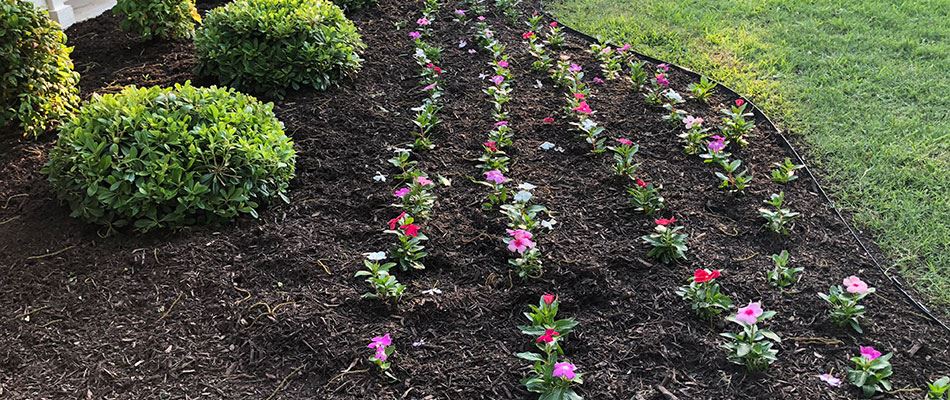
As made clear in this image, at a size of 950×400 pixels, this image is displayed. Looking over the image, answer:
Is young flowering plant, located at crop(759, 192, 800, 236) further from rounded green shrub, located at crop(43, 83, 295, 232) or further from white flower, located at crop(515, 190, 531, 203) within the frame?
rounded green shrub, located at crop(43, 83, 295, 232)

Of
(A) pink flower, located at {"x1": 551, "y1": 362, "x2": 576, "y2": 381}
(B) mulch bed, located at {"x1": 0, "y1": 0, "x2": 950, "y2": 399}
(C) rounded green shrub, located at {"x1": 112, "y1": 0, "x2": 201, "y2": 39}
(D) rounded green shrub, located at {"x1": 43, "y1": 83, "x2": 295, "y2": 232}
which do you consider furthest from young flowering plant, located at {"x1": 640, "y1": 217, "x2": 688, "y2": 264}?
(C) rounded green shrub, located at {"x1": 112, "y1": 0, "x2": 201, "y2": 39}

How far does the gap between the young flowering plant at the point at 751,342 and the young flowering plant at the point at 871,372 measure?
24cm

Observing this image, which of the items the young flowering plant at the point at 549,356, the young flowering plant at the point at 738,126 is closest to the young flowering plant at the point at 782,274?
the young flowering plant at the point at 549,356

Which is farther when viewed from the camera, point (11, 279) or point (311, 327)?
point (11, 279)

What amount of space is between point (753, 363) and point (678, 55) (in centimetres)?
290

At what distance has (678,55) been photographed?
495cm

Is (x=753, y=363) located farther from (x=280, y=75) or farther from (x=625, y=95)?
(x=280, y=75)

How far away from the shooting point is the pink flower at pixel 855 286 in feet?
8.84

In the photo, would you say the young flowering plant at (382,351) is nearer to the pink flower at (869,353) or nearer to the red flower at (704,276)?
the red flower at (704,276)

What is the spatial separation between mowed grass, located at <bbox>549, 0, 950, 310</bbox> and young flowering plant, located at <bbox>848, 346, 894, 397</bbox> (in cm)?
61

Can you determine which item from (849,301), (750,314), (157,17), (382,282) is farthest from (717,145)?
(157,17)

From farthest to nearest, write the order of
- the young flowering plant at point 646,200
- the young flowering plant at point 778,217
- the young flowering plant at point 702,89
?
the young flowering plant at point 702,89, the young flowering plant at point 646,200, the young flowering plant at point 778,217

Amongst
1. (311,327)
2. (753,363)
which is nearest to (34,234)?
(311,327)

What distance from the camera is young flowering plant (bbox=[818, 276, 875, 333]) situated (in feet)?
8.75
